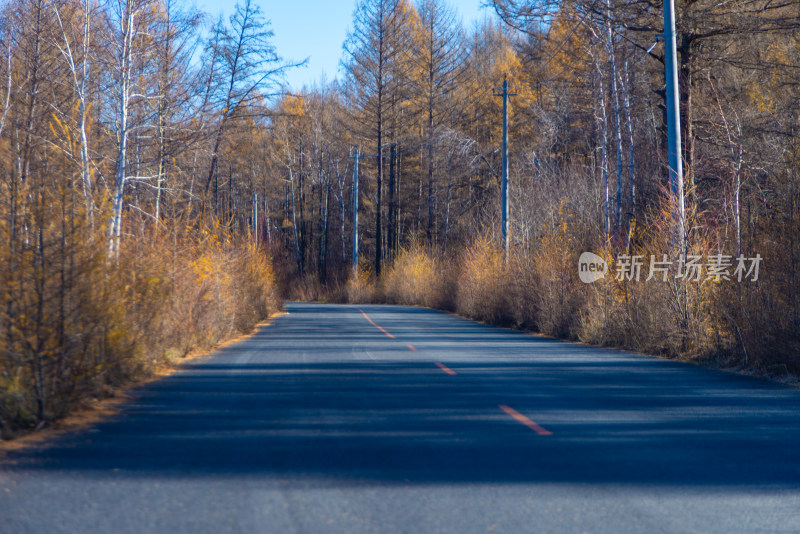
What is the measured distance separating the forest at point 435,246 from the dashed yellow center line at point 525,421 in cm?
469

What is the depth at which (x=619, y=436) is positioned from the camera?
7.64 metres

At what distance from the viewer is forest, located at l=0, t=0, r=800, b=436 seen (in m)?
8.84

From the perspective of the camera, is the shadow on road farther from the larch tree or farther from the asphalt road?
the larch tree

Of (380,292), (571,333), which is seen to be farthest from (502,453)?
(380,292)

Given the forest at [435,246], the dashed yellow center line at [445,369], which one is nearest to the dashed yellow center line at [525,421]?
the dashed yellow center line at [445,369]

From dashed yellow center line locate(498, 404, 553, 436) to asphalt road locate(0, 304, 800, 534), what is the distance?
2cm

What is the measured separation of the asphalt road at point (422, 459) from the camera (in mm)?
5133

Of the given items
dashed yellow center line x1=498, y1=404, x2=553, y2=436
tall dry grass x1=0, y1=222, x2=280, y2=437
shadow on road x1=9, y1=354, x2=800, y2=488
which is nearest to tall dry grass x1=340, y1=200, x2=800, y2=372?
shadow on road x1=9, y1=354, x2=800, y2=488

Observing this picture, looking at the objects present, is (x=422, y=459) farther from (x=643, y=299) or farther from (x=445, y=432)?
(x=643, y=299)

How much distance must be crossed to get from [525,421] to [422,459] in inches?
81.6

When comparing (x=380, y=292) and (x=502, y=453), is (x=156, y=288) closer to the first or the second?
(x=502, y=453)

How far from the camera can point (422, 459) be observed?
666cm

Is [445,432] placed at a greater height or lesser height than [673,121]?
lesser

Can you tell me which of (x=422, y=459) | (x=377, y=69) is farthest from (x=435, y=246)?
(x=422, y=459)
